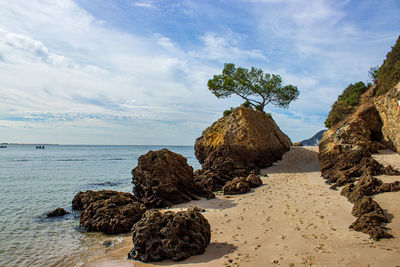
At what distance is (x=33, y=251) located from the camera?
7.03 m

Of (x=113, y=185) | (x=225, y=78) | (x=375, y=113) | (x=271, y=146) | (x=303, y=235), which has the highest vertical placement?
(x=225, y=78)

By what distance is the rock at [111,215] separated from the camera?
8297 mm

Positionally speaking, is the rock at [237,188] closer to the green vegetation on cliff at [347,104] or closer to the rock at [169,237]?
the rock at [169,237]

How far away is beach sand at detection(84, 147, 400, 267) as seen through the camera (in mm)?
4957

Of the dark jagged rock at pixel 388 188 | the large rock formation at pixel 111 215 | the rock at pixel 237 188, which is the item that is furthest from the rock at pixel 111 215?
the dark jagged rock at pixel 388 188

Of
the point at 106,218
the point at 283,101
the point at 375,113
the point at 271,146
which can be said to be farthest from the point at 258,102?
the point at 106,218

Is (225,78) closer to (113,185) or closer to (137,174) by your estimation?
(113,185)

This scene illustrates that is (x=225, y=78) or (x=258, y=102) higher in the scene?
(x=225, y=78)

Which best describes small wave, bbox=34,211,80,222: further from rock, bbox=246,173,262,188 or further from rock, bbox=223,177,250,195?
rock, bbox=246,173,262,188

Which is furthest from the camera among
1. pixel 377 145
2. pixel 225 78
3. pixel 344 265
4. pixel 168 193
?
pixel 225 78

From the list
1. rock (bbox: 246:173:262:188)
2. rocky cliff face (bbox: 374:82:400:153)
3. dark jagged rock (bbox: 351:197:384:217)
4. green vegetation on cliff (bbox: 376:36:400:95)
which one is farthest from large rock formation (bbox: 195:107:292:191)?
dark jagged rock (bbox: 351:197:384:217)

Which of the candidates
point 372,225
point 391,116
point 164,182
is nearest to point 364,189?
point 372,225

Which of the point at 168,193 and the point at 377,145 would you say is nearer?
the point at 168,193

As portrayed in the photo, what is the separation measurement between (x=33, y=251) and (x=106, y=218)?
2.19 m
